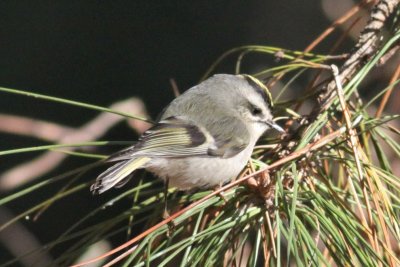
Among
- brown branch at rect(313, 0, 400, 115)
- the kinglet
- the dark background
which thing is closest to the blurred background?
the dark background

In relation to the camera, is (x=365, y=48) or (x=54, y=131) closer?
(x=365, y=48)

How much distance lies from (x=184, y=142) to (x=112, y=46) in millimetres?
1394

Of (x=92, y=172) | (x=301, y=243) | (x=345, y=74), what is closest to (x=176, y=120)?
(x=345, y=74)

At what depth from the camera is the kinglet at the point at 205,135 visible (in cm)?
115

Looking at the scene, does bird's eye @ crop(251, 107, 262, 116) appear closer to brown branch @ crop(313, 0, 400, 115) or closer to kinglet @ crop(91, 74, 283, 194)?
kinglet @ crop(91, 74, 283, 194)

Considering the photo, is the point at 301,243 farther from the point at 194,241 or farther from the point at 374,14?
the point at 374,14

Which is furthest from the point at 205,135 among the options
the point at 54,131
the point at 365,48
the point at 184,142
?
the point at 365,48

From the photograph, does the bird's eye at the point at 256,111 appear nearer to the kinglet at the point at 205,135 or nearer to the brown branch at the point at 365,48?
the kinglet at the point at 205,135

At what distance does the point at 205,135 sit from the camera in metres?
1.32

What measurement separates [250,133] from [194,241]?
0.50 meters

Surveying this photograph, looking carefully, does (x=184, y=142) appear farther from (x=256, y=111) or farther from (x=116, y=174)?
(x=116, y=174)

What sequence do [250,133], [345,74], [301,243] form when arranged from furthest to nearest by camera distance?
[250,133] < [345,74] < [301,243]

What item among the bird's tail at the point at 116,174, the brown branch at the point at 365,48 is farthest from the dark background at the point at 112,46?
the brown branch at the point at 365,48

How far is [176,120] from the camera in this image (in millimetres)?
1281
